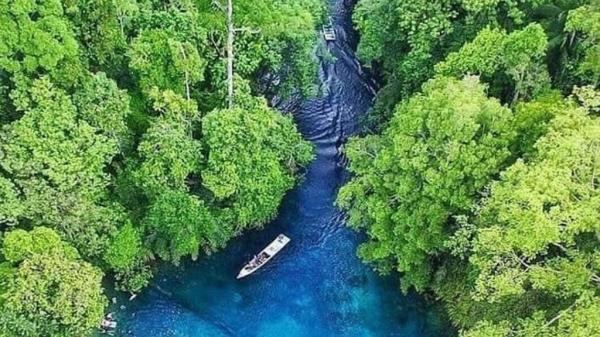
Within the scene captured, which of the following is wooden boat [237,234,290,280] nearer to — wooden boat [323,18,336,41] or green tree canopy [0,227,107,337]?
green tree canopy [0,227,107,337]

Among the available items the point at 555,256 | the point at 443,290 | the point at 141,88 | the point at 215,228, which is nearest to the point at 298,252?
→ the point at 215,228

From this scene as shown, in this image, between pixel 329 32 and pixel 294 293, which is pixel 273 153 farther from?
pixel 329 32

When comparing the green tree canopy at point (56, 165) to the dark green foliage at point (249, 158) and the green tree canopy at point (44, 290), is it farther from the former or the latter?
the dark green foliage at point (249, 158)

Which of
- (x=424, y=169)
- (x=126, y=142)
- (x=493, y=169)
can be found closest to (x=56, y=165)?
(x=126, y=142)

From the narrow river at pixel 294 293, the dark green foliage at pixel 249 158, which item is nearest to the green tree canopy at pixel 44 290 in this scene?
the narrow river at pixel 294 293

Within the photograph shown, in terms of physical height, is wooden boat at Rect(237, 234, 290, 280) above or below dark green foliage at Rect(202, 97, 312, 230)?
below

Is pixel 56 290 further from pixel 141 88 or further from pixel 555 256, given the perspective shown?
pixel 555 256

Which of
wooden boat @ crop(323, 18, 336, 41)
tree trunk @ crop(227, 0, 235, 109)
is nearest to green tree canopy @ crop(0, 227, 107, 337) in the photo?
tree trunk @ crop(227, 0, 235, 109)
